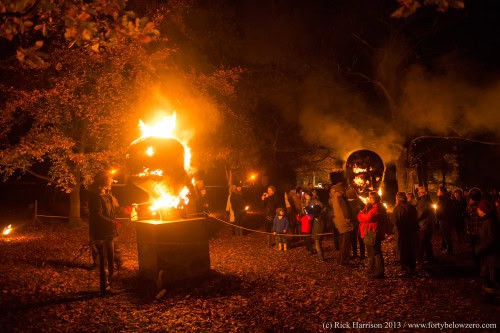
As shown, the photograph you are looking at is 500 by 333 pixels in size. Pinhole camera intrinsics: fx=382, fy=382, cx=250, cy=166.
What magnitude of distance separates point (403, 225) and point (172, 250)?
542 cm

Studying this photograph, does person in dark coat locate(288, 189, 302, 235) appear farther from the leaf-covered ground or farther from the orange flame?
the orange flame

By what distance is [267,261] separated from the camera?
36.6 feet

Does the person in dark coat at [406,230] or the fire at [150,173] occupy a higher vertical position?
the fire at [150,173]

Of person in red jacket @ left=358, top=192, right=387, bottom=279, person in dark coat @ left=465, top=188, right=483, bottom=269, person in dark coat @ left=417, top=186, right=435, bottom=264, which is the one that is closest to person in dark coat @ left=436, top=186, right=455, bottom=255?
person in dark coat @ left=417, top=186, right=435, bottom=264

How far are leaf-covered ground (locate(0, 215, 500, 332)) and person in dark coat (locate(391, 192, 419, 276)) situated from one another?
445mm

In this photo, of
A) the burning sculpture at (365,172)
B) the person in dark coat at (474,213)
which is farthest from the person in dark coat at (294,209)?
the person in dark coat at (474,213)

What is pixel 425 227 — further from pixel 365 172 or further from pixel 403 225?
pixel 365 172

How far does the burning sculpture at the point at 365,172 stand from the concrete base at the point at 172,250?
7421 millimetres

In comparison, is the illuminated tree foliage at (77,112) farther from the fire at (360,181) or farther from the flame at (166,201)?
the fire at (360,181)

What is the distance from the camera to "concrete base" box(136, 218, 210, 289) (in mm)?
8406

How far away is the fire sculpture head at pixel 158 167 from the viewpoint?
360 inches

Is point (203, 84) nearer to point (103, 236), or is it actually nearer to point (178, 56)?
point (178, 56)

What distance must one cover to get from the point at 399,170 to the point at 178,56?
41.6 ft

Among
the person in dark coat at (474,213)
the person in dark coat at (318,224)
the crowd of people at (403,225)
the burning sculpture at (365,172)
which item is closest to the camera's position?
the crowd of people at (403,225)
